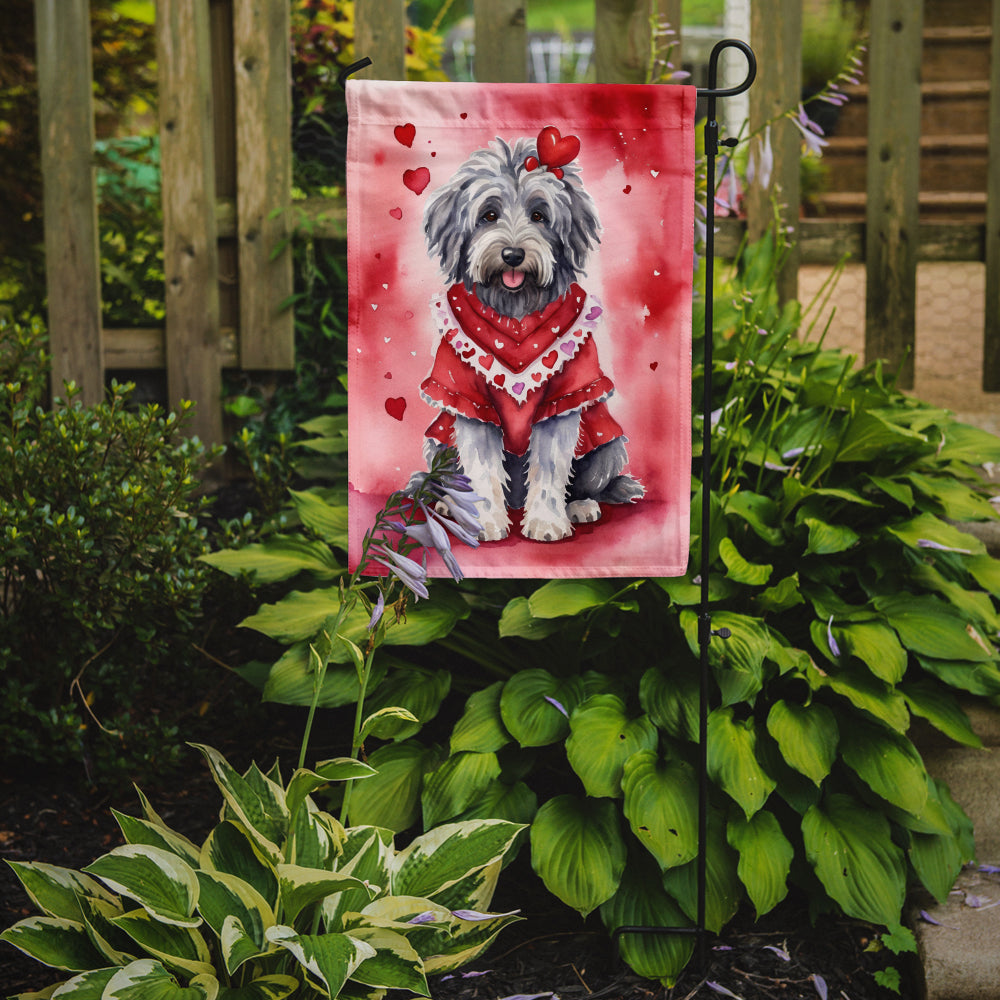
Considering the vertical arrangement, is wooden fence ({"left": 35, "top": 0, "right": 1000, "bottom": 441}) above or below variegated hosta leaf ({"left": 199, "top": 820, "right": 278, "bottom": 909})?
above

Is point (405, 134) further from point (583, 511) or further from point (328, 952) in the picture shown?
point (328, 952)

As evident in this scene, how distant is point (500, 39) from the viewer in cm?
322

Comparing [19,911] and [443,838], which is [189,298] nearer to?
[19,911]

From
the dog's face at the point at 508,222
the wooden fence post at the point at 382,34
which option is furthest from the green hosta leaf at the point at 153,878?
the wooden fence post at the point at 382,34

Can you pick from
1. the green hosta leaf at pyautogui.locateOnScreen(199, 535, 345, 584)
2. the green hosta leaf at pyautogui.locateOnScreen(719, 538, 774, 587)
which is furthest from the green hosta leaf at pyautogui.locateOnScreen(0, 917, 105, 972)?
the green hosta leaf at pyautogui.locateOnScreen(719, 538, 774, 587)

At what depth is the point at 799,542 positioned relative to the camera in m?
2.31

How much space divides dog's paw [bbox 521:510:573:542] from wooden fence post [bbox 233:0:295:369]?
71.4 inches

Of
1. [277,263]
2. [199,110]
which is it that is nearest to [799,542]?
[277,263]

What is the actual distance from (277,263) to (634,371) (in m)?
1.91

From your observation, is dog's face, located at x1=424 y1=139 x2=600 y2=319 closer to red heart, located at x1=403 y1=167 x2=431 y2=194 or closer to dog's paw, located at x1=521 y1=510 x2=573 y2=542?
red heart, located at x1=403 y1=167 x2=431 y2=194

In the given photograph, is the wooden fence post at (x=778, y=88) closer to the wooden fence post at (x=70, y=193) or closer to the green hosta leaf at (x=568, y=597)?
the green hosta leaf at (x=568, y=597)

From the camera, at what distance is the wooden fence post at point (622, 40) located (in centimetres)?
314

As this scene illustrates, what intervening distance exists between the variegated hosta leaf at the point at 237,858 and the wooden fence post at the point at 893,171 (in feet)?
8.95

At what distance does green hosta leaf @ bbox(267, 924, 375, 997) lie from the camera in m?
1.41
